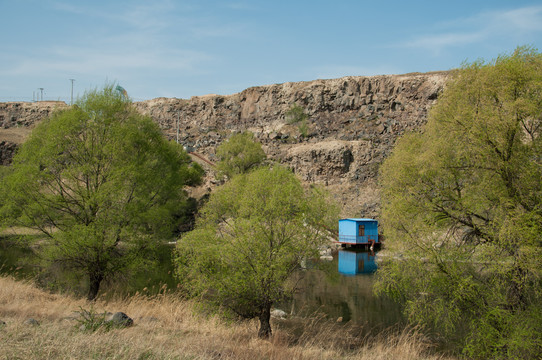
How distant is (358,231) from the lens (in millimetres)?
46344

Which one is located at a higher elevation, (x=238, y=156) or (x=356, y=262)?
(x=238, y=156)

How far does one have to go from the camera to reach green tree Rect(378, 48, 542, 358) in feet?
34.6

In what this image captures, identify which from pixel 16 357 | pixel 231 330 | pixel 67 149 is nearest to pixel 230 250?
pixel 231 330

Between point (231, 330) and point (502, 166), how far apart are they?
10.0m

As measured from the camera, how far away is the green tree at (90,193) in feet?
55.1

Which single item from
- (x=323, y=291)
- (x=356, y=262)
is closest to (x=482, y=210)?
(x=323, y=291)

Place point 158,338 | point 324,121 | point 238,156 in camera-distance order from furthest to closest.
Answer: point 324,121
point 238,156
point 158,338

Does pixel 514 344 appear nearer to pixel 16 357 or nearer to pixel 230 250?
pixel 230 250

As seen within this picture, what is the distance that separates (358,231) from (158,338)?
131 feet

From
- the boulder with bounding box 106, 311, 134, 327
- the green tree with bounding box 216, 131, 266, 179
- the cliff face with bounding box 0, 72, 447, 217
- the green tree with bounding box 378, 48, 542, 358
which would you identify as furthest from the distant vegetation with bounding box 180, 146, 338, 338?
the green tree with bounding box 216, 131, 266, 179

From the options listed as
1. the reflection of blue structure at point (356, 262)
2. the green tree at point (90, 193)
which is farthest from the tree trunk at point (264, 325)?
the reflection of blue structure at point (356, 262)

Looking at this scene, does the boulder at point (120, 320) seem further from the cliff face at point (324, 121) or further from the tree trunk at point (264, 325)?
the cliff face at point (324, 121)

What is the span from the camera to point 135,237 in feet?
58.7

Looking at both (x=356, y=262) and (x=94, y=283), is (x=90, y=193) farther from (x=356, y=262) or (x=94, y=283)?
(x=356, y=262)
